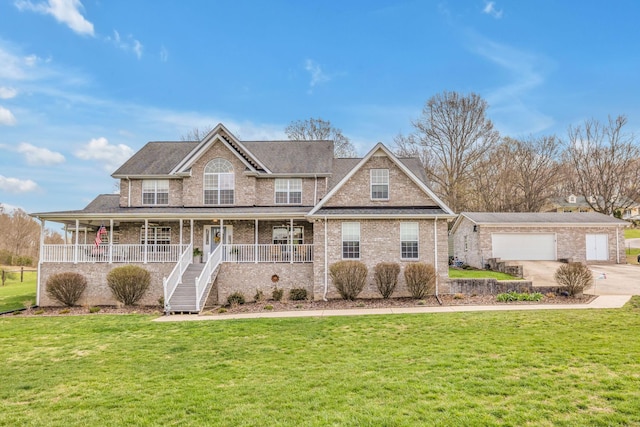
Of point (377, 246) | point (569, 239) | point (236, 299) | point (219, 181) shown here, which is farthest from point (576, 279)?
point (219, 181)

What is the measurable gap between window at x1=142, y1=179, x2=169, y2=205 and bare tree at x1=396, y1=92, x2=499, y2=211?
81.9 feet

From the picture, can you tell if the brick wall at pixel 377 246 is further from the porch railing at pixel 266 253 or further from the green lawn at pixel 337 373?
the green lawn at pixel 337 373

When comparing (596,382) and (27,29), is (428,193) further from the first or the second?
(27,29)

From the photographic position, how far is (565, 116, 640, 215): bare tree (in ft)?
121

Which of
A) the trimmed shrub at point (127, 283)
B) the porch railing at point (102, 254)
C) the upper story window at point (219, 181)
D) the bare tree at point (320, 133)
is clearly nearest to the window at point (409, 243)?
the upper story window at point (219, 181)

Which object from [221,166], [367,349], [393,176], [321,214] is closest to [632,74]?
[393,176]

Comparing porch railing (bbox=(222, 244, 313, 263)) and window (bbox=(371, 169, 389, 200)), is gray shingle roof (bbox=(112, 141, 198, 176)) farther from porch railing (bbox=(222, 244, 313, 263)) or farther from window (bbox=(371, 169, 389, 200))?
window (bbox=(371, 169, 389, 200))

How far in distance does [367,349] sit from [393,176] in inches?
438

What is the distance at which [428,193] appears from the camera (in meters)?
18.1

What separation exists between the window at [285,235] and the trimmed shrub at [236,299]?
3.62 m

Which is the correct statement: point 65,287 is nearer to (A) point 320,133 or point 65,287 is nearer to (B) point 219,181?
(B) point 219,181

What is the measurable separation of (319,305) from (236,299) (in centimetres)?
404

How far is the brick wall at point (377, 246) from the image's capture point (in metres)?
17.4

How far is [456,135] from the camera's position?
36.5 metres
